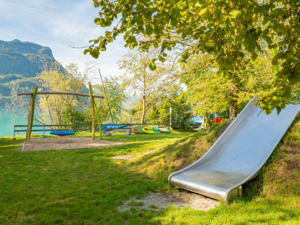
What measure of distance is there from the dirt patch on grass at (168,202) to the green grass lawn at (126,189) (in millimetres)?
186

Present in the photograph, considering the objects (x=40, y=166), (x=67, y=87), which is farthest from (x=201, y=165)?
(x=67, y=87)

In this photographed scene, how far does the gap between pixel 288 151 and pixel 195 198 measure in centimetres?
244

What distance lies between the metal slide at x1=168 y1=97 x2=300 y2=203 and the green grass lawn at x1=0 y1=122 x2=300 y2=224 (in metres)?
0.22

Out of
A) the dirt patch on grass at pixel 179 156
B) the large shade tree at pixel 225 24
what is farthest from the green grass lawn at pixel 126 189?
the large shade tree at pixel 225 24

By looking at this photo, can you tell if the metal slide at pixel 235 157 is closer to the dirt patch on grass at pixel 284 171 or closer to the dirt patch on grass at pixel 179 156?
the dirt patch on grass at pixel 284 171

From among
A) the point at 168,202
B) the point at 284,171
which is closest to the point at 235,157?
the point at 284,171

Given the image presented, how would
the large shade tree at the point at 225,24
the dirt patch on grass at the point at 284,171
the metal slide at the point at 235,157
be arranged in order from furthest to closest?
1. the metal slide at the point at 235,157
2. the dirt patch on grass at the point at 284,171
3. the large shade tree at the point at 225,24

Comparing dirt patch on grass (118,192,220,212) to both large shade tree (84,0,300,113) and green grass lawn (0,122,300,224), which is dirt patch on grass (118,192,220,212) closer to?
green grass lawn (0,122,300,224)

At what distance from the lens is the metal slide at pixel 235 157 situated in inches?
140

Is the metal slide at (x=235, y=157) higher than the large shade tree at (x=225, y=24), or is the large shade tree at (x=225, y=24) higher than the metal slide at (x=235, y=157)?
the large shade tree at (x=225, y=24)

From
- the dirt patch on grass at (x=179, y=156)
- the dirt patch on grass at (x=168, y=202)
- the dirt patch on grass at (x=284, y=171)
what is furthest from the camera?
the dirt patch on grass at (x=179, y=156)

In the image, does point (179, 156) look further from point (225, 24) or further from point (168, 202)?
point (225, 24)

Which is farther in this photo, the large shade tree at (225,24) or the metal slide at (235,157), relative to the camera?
the metal slide at (235,157)

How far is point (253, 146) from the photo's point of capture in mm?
4984
